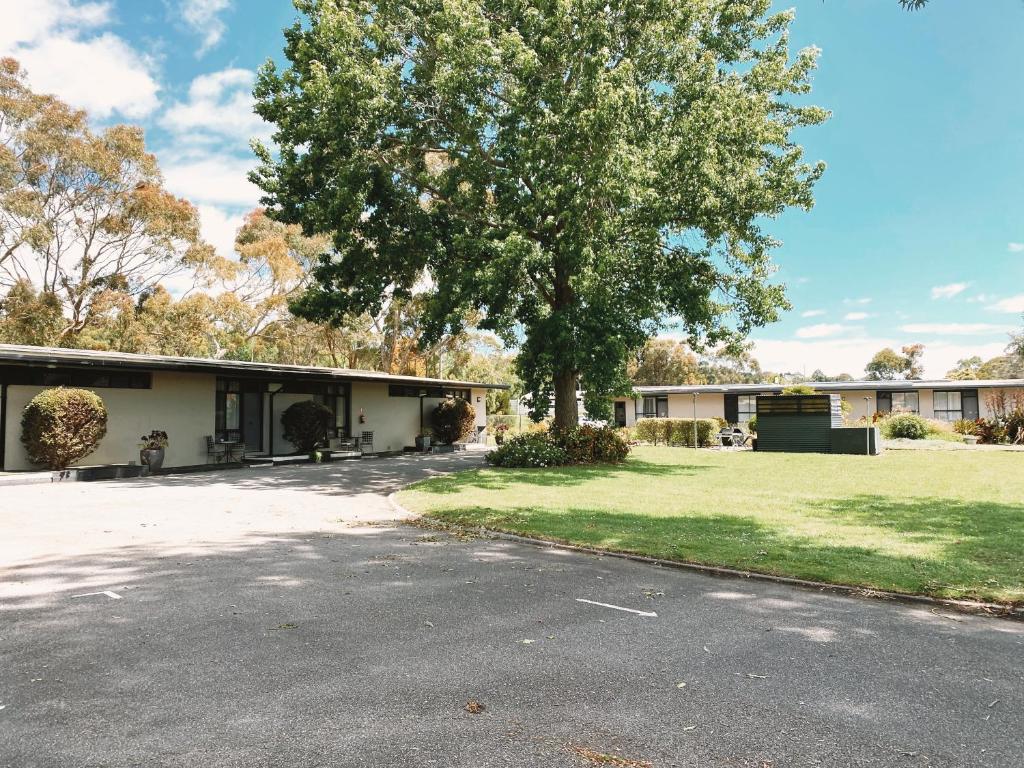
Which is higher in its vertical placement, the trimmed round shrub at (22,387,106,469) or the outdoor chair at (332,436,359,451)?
the trimmed round shrub at (22,387,106,469)

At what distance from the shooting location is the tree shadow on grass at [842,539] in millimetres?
5746

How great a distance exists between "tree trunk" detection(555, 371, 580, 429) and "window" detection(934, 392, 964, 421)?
84.1 feet

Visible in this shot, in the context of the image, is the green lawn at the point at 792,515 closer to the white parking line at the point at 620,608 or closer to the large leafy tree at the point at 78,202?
the white parking line at the point at 620,608

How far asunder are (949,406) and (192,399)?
36.3 meters

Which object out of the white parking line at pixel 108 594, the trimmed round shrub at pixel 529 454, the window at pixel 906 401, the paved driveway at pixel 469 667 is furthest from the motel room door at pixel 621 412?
the white parking line at pixel 108 594

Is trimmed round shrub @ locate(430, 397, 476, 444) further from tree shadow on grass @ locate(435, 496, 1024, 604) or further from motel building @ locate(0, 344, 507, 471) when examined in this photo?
tree shadow on grass @ locate(435, 496, 1024, 604)

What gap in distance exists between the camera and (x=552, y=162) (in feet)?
50.1

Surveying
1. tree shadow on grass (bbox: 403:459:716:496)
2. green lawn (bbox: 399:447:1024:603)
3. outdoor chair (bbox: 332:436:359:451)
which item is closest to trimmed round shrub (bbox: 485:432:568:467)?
tree shadow on grass (bbox: 403:459:716:496)

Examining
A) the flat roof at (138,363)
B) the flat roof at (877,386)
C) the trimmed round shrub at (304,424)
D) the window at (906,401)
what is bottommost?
the trimmed round shrub at (304,424)

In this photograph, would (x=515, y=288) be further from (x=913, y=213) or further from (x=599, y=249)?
(x=913, y=213)

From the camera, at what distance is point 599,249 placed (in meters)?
15.3

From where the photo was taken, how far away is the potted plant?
16094mm

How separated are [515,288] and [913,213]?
73.8 feet

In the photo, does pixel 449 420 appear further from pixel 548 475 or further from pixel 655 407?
pixel 655 407
